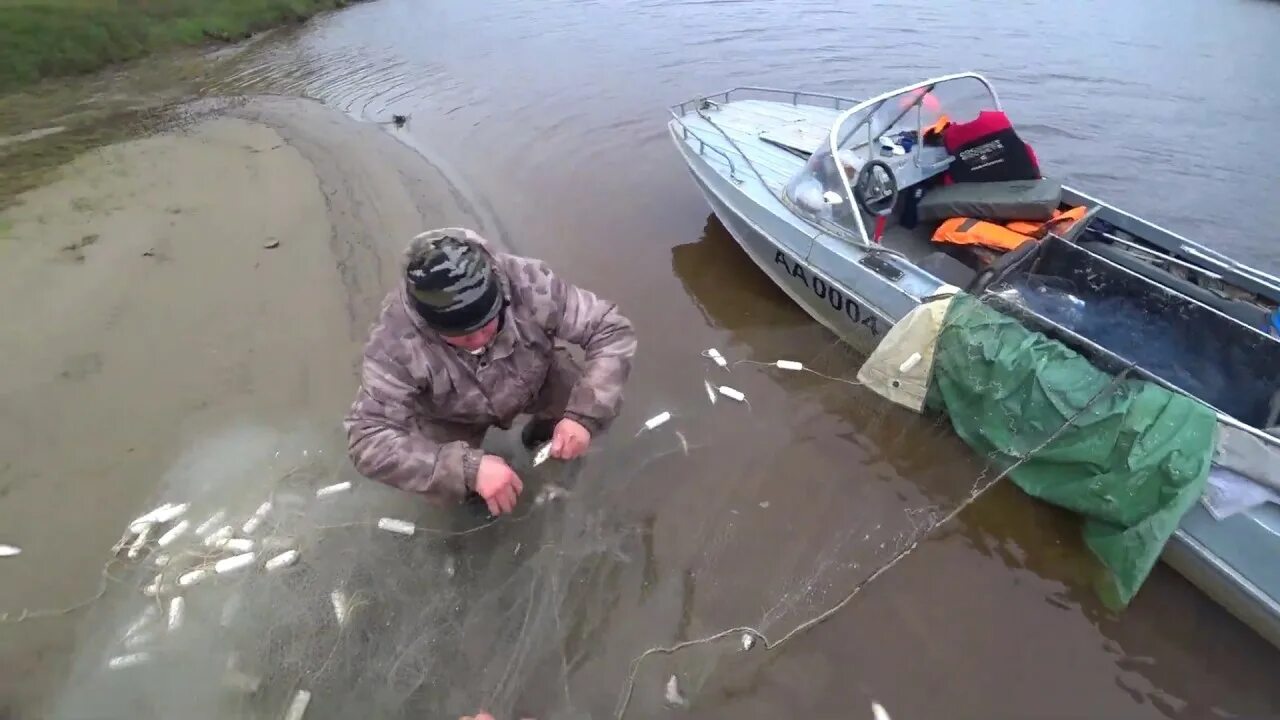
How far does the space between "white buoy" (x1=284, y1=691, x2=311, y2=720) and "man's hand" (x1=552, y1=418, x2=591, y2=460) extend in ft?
5.90

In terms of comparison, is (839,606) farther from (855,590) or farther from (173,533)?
(173,533)

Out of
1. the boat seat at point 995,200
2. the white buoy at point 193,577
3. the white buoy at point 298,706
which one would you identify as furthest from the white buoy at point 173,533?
the boat seat at point 995,200

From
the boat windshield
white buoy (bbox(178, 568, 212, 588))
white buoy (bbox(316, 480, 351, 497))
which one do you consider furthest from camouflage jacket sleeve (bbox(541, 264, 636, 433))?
the boat windshield

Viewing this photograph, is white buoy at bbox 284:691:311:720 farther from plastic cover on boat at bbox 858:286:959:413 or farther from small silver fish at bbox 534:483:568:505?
plastic cover on boat at bbox 858:286:959:413

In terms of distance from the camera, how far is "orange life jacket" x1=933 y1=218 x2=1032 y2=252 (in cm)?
540

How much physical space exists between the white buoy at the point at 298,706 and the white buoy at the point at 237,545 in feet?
3.48

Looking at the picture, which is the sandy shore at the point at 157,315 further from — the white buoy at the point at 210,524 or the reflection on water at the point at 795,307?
the reflection on water at the point at 795,307

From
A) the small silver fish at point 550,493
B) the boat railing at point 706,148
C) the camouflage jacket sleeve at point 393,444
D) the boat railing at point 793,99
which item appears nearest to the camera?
the camouflage jacket sleeve at point 393,444

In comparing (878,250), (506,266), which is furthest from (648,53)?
(506,266)

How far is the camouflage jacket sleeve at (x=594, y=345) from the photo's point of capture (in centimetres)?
325

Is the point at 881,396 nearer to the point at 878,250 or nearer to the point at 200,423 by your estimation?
the point at 878,250

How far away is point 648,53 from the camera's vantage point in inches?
559

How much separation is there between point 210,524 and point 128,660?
0.89 metres

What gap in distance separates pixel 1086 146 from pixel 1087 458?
846 centimetres
